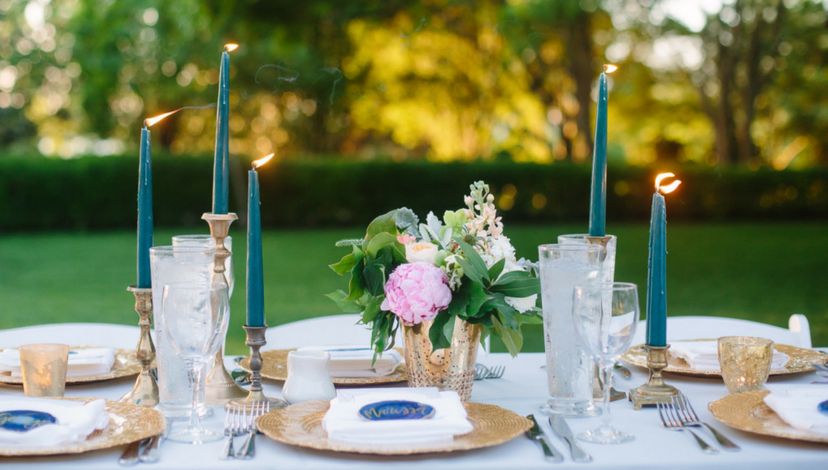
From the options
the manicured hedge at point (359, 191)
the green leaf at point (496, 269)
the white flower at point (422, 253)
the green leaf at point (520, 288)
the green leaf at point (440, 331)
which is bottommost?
the green leaf at point (440, 331)

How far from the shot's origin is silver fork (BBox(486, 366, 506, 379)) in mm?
1904

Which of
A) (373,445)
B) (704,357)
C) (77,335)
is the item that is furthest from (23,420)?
(704,357)

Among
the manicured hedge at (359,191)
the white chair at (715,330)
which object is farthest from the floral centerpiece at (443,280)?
the manicured hedge at (359,191)

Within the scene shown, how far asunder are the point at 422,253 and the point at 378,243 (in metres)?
0.10

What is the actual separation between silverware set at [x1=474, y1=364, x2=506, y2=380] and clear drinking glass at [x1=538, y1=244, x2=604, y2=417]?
31 centimetres

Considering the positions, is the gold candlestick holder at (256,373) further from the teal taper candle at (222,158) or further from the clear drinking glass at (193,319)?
the teal taper candle at (222,158)

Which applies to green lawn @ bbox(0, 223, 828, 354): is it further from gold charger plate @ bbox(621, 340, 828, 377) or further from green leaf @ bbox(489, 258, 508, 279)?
green leaf @ bbox(489, 258, 508, 279)

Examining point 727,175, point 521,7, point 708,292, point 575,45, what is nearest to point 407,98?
point 575,45

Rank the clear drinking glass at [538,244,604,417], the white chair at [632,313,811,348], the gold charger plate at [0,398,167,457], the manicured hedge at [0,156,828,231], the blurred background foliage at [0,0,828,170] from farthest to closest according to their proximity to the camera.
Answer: the blurred background foliage at [0,0,828,170] → the manicured hedge at [0,156,828,231] → the white chair at [632,313,811,348] → the clear drinking glass at [538,244,604,417] → the gold charger plate at [0,398,167,457]

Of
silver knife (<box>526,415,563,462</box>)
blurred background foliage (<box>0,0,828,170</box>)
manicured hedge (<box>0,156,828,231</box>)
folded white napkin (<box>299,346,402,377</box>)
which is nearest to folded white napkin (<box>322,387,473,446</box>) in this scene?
silver knife (<box>526,415,563,462</box>)

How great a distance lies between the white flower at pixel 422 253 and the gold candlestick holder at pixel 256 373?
0.33m

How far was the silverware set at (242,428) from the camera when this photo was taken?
4.25ft

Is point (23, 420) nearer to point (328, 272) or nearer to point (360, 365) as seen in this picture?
point (360, 365)

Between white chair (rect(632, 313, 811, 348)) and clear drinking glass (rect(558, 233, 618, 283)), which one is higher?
clear drinking glass (rect(558, 233, 618, 283))
